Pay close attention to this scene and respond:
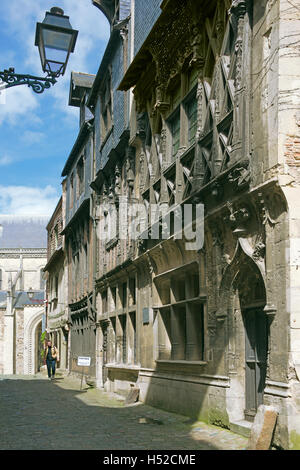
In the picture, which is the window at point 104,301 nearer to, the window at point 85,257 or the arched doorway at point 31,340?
the window at point 85,257

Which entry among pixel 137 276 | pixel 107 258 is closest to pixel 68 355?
pixel 107 258

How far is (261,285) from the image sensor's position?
324 inches

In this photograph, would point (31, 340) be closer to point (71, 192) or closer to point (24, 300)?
point (24, 300)

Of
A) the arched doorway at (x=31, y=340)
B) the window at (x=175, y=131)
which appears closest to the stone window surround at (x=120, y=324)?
the window at (x=175, y=131)

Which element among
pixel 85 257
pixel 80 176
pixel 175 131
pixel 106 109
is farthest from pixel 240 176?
pixel 80 176

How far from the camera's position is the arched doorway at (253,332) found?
810cm

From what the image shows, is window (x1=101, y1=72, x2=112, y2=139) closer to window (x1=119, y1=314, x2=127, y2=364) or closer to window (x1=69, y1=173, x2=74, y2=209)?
window (x1=119, y1=314, x2=127, y2=364)

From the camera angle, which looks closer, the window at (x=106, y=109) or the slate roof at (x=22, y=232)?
the window at (x=106, y=109)

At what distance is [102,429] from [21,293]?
45393mm

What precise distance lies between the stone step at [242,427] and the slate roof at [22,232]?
56885mm

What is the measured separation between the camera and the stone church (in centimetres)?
4844

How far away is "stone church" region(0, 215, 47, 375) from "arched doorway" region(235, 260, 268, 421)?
133 feet

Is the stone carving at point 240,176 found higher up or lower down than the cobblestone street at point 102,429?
higher up

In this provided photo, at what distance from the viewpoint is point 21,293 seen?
2100 inches
